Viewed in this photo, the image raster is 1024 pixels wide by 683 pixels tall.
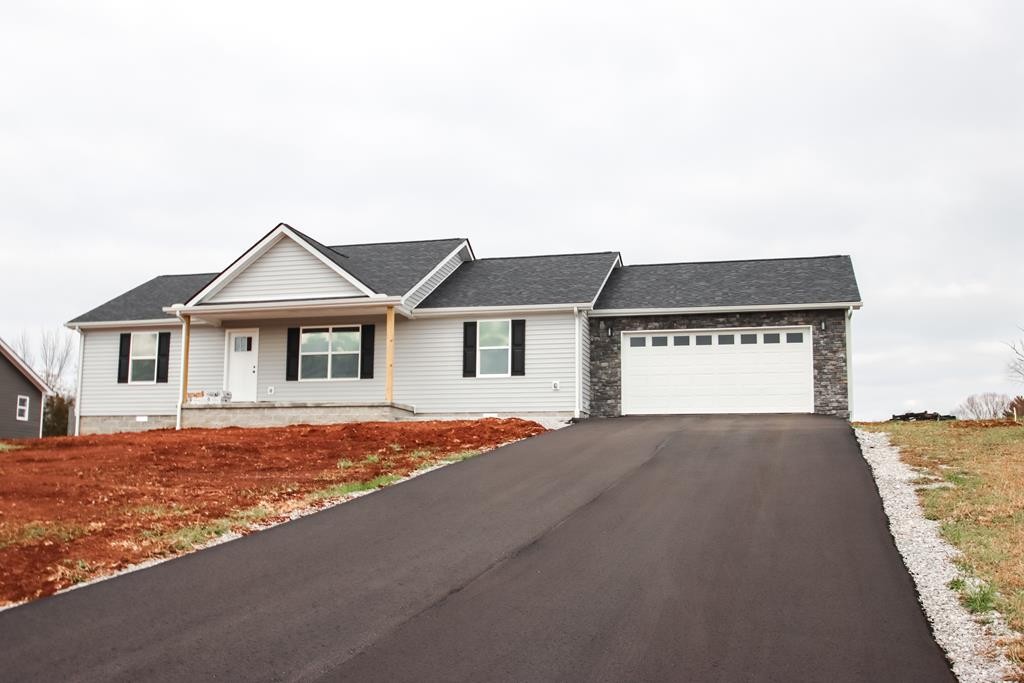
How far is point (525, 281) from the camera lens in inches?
945

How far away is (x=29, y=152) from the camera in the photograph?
2559 cm

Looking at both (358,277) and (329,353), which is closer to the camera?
(358,277)

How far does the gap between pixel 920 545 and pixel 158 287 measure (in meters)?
24.6

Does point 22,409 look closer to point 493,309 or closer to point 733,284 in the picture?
point 493,309

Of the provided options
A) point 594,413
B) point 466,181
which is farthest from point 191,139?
point 594,413

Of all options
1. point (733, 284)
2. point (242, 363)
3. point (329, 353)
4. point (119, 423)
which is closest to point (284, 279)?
point (329, 353)

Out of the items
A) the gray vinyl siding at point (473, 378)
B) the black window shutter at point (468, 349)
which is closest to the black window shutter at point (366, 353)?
the gray vinyl siding at point (473, 378)

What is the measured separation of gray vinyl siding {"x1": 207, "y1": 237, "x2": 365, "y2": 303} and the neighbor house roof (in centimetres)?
1559

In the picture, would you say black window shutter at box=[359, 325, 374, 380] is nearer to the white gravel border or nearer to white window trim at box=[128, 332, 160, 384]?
white window trim at box=[128, 332, 160, 384]

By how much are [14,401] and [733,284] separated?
1077 inches

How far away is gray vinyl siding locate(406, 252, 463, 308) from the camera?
74.6ft

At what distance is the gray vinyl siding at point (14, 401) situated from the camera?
3397 cm

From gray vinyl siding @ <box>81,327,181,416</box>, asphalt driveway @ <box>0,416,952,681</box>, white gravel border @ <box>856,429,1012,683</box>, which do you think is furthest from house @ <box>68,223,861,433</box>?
asphalt driveway @ <box>0,416,952,681</box>

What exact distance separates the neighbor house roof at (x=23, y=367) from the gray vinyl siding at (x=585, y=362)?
23.2 metres
